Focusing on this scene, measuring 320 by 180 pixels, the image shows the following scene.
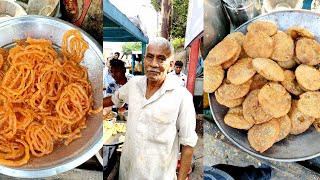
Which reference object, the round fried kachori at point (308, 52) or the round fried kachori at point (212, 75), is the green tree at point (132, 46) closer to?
the round fried kachori at point (212, 75)

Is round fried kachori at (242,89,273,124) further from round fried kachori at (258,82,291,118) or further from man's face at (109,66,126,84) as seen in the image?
Answer: man's face at (109,66,126,84)

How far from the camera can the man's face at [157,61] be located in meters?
1.71

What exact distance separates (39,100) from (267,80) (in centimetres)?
148

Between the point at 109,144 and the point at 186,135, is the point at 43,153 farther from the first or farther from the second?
the point at 186,135

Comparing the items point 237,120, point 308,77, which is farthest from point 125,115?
point 308,77

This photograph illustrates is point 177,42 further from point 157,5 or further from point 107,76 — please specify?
point 107,76

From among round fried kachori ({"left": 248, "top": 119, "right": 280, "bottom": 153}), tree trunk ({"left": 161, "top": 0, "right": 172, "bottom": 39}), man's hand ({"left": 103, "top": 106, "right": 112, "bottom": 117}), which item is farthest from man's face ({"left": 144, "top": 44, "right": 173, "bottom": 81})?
round fried kachori ({"left": 248, "top": 119, "right": 280, "bottom": 153})

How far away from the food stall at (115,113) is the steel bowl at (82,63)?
0.18m

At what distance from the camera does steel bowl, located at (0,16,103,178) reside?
2139mm

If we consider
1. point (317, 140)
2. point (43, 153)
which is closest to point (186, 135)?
point (317, 140)

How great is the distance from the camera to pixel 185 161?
1857 mm

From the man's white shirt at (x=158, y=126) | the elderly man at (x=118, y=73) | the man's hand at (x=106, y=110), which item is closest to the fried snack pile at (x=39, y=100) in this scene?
the man's hand at (x=106, y=110)

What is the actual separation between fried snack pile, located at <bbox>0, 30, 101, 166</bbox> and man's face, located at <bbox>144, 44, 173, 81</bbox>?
62 cm

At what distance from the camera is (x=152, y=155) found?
1.81 m
